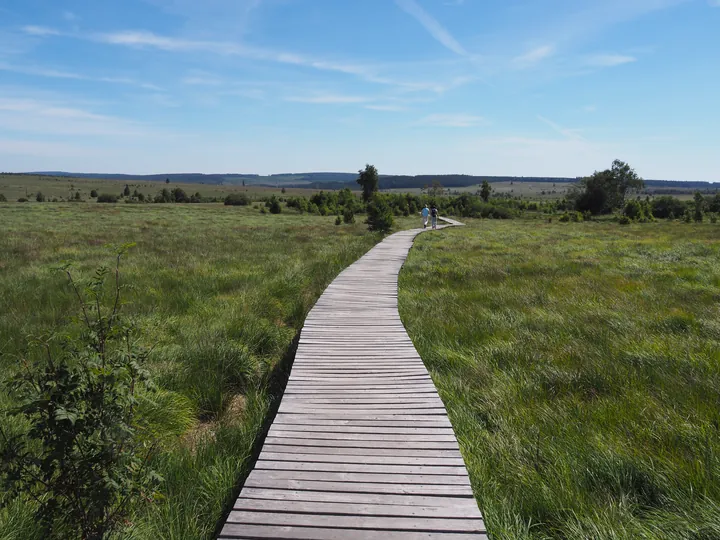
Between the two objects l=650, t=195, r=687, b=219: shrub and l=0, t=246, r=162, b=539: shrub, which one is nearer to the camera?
l=0, t=246, r=162, b=539: shrub

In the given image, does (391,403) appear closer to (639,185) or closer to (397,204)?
(397,204)

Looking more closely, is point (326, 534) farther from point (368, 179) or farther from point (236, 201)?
point (236, 201)

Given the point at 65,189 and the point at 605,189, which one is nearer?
the point at 605,189

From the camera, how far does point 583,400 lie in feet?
14.9

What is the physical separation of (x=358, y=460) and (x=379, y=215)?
22.6 meters

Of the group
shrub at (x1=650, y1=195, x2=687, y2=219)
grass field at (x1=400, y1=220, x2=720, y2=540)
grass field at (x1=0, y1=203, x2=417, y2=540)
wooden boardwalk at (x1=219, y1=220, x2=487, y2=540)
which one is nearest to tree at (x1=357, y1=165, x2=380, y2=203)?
shrub at (x1=650, y1=195, x2=687, y2=219)

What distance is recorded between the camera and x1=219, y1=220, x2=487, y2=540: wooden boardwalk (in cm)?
260

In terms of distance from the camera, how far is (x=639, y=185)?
68.4 meters

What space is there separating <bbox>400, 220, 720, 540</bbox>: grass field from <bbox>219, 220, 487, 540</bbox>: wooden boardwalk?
0.30 m

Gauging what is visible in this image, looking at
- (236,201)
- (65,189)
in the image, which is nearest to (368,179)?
(236,201)

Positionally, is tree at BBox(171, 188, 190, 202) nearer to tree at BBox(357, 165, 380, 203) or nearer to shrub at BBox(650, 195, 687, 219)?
tree at BBox(357, 165, 380, 203)

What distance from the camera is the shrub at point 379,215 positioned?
82.8 feet

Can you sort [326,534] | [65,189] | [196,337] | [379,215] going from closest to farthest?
[326,534] → [196,337] → [379,215] → [65,189]

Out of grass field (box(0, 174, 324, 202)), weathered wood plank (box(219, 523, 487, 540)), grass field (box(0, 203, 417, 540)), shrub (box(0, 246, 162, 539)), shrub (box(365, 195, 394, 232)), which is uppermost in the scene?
grass field (box(0, 174, 324, 202))
